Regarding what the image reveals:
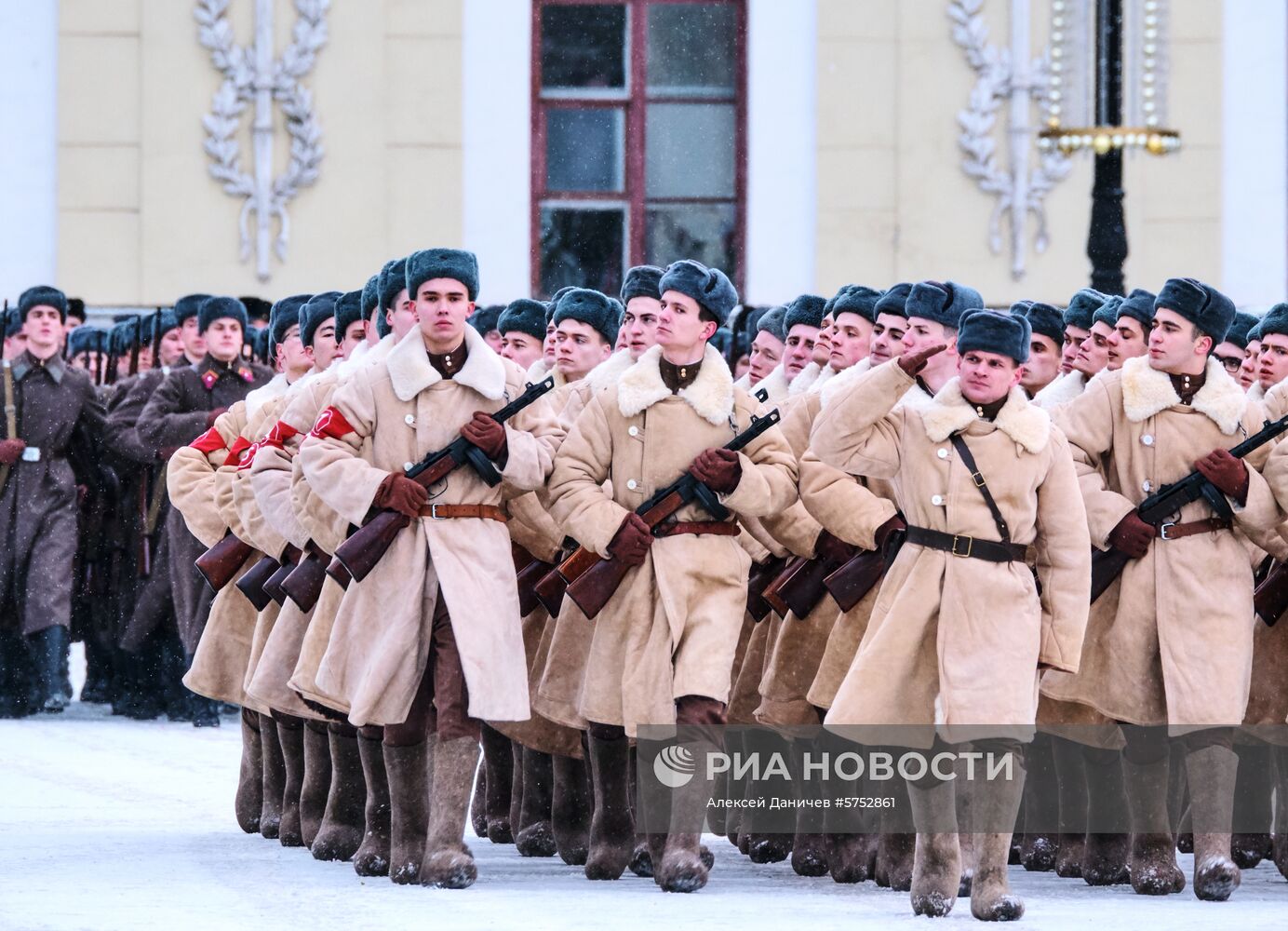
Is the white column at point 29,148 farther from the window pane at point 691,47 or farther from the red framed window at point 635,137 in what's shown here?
the window pane at point 691,47

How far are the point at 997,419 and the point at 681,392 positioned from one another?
1156mm

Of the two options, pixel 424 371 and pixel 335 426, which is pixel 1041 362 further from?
pixel 335 426

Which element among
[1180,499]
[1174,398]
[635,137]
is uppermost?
[635,137]

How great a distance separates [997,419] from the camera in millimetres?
8953

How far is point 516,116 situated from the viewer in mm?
19047

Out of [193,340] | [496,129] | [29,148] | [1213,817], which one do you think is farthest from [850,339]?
[29,148]

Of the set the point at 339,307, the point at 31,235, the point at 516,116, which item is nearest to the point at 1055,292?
the point at 516,116

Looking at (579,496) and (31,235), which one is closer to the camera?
(579,496)

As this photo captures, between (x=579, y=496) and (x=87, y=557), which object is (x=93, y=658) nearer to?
(x=87, y=557)

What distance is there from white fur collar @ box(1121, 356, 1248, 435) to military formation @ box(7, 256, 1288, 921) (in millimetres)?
12

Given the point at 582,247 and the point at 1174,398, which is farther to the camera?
the point at 582,247

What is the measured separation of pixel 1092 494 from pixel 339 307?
2.96 m

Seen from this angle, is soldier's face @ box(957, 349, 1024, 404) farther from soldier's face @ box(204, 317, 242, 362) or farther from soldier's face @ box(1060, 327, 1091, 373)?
soldier's face @ box(204, 317, 242, 362)

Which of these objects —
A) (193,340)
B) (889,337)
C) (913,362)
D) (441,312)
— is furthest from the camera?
(193,340)
